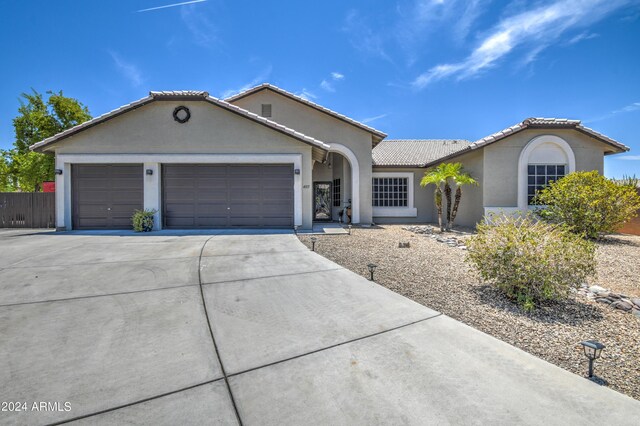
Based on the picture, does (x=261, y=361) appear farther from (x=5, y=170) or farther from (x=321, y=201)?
(x=5, y=170)

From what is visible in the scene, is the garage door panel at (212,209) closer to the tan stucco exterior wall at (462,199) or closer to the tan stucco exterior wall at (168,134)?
the tan stucco exterior wall at (168,134)

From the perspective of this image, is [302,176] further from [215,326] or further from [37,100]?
[37,100]

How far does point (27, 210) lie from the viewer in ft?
47.8

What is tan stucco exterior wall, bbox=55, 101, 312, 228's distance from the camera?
12203 millimetres

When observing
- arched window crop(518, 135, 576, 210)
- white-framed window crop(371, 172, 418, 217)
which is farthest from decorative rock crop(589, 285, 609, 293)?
white-framed window crop(371, 172, 418, 217)

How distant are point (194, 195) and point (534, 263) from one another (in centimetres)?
1217

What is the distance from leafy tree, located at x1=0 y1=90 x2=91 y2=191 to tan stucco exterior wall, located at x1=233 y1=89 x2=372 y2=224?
63.0 ft

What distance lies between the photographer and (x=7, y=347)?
9.95ft

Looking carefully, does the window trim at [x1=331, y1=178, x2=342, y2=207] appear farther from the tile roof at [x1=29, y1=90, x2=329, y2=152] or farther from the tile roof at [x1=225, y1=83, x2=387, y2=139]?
the tile roof at [x1=29, y1=90, x2=329, y2=152]

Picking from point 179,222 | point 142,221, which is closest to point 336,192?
point 179,222

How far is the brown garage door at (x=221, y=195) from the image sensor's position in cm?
1250

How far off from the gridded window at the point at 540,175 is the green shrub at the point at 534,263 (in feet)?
32.3

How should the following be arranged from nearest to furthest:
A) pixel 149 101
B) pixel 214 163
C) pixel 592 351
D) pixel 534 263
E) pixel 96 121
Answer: pixel 592 351 → pixel 534 263 → pixel 96 121 → pixel 149 101 → pixel 214 163

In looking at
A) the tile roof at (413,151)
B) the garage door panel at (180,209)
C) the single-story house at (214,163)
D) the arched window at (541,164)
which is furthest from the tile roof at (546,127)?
the garage door panel at (180,209)
